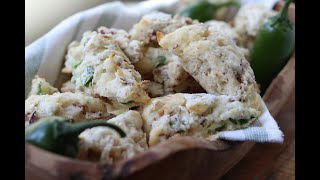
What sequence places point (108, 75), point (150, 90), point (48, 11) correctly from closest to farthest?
point (108, 75) < point (150, 90) < point (48, 11)

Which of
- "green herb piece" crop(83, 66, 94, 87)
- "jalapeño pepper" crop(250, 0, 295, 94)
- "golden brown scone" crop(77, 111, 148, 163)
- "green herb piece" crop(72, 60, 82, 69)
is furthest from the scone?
"jalapeño pepper" crop(250, 0, 295, 94)

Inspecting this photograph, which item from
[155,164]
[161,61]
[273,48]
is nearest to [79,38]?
[161,61]

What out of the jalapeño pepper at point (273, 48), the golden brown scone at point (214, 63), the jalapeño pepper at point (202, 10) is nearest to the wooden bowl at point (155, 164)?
the golden brown scone at point (214, 63)

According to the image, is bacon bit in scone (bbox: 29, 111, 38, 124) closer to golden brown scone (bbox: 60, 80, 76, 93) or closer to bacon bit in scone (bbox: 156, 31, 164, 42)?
golden brown scone (bbox: 60, 80, 76, 93)

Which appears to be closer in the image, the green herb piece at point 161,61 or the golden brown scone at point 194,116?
the golden brown scone at point 194,116

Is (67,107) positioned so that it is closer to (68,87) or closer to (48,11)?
(68,87)

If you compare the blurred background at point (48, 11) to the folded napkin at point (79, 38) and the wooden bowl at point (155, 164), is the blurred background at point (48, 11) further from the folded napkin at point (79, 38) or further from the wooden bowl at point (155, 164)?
the wooden bowl at point (155, 164)
